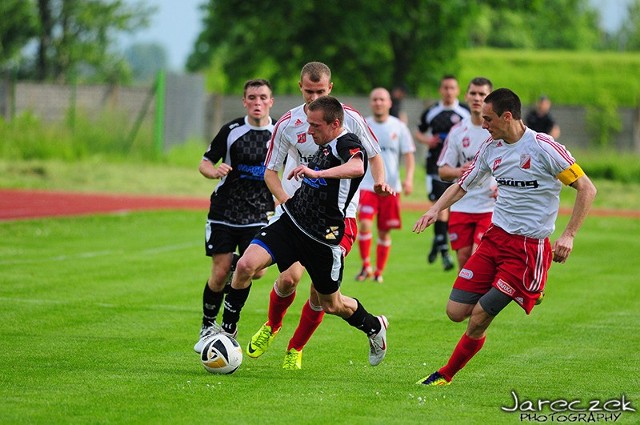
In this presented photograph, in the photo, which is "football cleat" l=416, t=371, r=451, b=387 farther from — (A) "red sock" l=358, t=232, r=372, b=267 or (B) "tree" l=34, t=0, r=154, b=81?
(B) "tree" l=34, t=0, r=154, b=81

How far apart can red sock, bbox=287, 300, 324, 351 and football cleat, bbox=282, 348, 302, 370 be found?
0.13ft

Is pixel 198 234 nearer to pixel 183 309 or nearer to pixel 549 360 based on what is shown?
pixel 183 309

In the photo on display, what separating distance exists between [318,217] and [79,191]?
19.5m

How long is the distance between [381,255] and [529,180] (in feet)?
22.4

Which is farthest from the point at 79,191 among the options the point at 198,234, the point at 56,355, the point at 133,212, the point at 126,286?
the point at 56,355

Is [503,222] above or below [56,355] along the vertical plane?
above

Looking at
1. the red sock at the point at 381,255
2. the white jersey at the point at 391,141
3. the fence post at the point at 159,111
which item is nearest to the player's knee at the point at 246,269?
the red sock at the point at 381,255

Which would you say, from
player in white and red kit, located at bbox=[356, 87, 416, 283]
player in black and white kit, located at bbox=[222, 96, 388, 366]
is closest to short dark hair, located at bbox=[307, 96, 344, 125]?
player in black and white kit, located at bbox=[222, 96, 388, 366]

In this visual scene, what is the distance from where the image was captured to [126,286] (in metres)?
13.6

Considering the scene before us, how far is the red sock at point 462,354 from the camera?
8250mm

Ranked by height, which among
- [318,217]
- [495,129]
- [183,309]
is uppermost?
[495,129]

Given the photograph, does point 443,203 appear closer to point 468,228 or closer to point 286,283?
point 286,283

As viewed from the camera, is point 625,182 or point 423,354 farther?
point 625,182

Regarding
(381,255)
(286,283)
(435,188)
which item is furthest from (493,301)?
(435,188)
